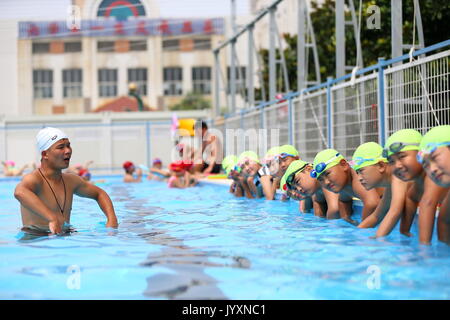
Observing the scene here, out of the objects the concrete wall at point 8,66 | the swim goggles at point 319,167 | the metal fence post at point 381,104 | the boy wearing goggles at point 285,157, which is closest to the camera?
the swim goggles at point 319,167

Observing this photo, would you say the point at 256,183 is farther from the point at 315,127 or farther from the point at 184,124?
the point at 184,124

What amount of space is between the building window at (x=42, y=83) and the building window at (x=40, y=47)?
1.34 meters

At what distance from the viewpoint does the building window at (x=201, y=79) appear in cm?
4456

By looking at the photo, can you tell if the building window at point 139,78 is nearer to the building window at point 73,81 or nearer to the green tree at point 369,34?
the building window at point 73,81

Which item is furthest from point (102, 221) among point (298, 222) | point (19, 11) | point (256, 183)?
point (19, 11)

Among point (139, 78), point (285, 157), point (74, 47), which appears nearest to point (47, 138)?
point (285, 157)

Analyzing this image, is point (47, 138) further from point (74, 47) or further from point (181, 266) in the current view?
point (74, 47)

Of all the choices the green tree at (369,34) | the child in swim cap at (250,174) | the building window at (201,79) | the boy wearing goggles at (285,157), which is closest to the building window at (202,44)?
the building window at (201,79)

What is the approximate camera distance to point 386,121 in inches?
310

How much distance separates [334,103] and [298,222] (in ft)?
11.7

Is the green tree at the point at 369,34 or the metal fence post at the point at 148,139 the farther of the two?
the metal fence post at the point at 148,139

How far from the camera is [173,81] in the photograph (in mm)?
44469

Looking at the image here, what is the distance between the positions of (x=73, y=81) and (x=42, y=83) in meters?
2.06

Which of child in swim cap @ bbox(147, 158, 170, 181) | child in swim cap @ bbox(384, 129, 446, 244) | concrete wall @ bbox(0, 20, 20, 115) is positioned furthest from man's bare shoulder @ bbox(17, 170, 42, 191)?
concrete wall @ bbox(0, 20, 20, 115)
